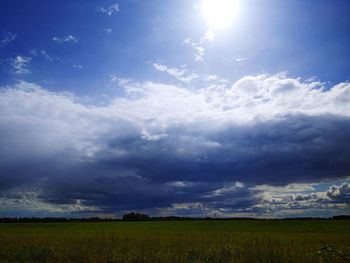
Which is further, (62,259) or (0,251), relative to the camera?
(0,251)

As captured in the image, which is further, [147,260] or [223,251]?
[223,251]

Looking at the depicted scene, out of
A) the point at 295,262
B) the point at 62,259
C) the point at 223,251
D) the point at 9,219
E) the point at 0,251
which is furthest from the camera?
the point at 9,219

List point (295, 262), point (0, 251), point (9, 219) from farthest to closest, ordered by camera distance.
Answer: point (9, 219) < point (0, 251) < point (295, 262)

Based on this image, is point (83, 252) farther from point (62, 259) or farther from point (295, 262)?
point (295, 262)

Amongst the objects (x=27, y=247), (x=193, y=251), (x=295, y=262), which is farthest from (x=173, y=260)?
(x=27, y=247)

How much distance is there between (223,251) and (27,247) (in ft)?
48.7

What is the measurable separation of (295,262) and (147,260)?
825cm

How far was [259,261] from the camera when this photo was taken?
2020cm

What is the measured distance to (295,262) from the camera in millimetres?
19297

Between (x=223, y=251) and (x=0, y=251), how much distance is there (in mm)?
16225

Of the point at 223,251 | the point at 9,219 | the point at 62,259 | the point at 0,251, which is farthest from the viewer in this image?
the point at 9,219

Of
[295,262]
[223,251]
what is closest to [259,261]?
[295,262]

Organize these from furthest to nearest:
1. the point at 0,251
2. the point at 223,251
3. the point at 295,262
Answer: the point at 0,251 → the point at 223,251 → the point at 295,262

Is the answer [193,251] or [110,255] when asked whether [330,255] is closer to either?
[193,251]
